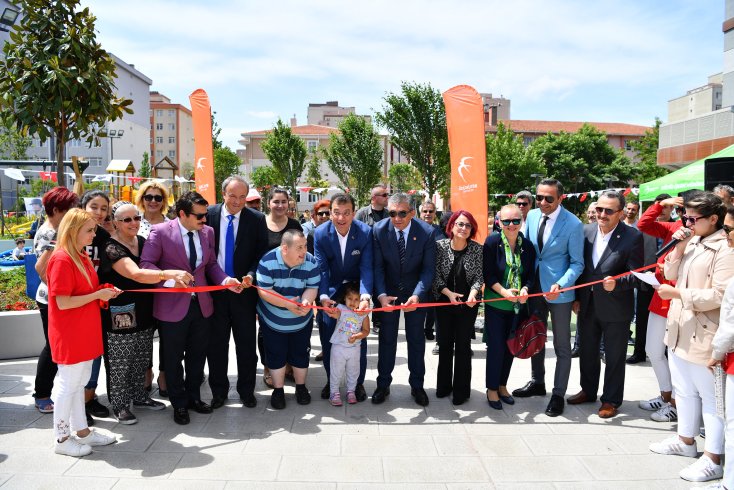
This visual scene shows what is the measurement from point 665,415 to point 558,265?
1627mm

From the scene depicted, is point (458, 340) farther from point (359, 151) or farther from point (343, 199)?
point (359, 151)

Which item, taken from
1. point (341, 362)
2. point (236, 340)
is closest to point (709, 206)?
point (341, 362)

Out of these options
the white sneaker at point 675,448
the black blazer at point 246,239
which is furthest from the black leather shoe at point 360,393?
the white sneaker at point 675,448


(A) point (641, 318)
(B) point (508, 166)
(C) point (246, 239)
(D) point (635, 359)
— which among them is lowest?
(D) point (635, 359)

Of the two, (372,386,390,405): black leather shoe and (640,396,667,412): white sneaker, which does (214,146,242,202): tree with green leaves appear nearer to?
(372,386,390,405): black leather shoe

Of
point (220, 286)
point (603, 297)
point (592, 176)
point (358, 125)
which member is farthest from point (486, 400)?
point (592, 176)

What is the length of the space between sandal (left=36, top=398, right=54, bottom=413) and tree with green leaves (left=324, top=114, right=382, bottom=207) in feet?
96.5

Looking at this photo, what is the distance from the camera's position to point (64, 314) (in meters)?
3.67

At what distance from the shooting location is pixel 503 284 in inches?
189

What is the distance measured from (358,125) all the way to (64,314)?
31080mm

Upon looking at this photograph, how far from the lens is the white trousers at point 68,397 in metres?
3.71

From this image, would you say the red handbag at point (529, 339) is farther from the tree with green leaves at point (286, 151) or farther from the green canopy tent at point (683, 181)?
the tree with green leaves at point (286, 151)

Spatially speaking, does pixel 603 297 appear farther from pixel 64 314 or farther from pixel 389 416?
pixel 64 314

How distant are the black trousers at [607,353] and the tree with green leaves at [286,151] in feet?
117
